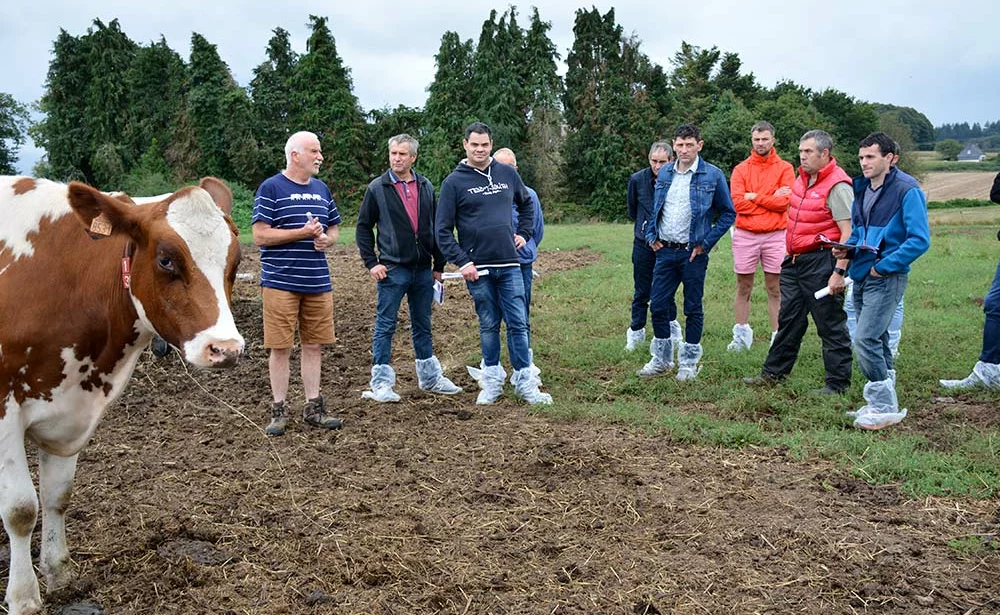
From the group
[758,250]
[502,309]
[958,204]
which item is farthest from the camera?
[958,204]

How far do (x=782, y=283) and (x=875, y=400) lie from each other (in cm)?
140

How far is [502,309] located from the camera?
6.69m

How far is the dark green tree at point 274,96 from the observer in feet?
128

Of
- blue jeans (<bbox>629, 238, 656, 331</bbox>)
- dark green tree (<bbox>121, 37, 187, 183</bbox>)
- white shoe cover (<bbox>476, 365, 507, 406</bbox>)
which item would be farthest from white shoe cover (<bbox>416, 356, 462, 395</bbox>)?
dark green tree (<bbox>121, 37, 187, 183</bbox>)

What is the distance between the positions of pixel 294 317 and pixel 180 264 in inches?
99.9

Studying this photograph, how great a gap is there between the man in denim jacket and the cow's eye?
4795 millimetres

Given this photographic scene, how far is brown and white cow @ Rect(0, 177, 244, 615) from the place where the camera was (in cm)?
331

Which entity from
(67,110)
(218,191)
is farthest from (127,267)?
(67,110)

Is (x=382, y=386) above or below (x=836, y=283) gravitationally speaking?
below

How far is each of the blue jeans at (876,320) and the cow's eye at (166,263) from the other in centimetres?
459

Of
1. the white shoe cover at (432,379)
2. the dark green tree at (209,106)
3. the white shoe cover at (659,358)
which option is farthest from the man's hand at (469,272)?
the dark green tree at (209,106)

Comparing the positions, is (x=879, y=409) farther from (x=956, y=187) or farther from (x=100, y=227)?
(x=956, y=187)

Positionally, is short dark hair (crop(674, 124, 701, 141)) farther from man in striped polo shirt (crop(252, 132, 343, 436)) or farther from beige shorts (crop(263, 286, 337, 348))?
beige shorts (crop(263, 286, 337, 348))

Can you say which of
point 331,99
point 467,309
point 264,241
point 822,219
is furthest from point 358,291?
point 331,99
